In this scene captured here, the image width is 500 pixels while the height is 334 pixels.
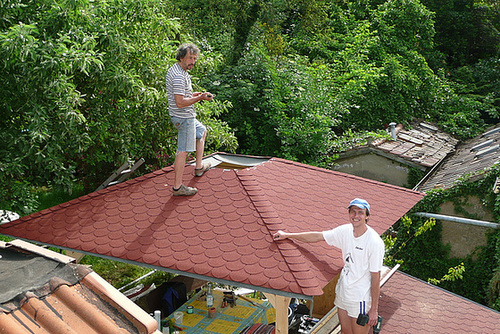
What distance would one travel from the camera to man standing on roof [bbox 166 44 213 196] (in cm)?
670

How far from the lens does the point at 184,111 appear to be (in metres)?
7.03

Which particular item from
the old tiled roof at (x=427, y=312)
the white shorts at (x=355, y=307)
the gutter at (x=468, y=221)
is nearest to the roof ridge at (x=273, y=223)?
the white shorts at (x=355, y=307)

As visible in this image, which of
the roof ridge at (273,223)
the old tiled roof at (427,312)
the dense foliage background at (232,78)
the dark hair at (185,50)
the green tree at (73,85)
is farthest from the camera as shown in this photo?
the dense foliage background at (232,78)

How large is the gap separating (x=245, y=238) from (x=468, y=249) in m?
9.40

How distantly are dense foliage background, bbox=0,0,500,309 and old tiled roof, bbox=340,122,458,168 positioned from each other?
51cm

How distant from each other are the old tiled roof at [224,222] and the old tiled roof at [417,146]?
8.82 metres

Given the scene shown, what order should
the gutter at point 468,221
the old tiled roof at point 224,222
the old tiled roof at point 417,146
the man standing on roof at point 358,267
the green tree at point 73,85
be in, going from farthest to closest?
1. the old tiled roof at point 417,146
2. the gutter at point 468,221
3. the green tree at point 73,85
4. the old tiled roof at point 224,222
5. the man standing on roof at point 358,267

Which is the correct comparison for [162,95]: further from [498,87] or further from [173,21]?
[498,87]

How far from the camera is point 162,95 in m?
11.0

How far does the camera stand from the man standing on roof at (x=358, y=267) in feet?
18.0

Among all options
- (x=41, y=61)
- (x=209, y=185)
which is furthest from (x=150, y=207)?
(x=41, y=61)

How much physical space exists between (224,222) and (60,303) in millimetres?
3186

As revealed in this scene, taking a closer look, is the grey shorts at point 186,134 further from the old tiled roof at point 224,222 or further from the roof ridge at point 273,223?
the roof ridge at point 273,223

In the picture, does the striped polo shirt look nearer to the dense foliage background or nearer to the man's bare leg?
the man's bare leg
